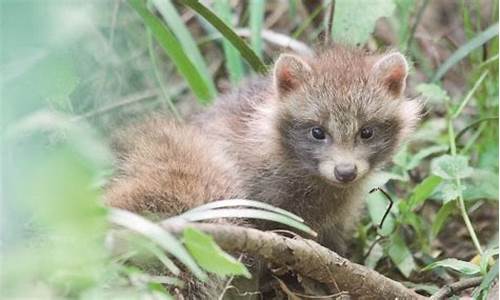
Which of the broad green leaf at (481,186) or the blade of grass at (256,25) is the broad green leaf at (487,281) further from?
the blade of grass at (256,25)

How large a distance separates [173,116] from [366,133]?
3.26 feet

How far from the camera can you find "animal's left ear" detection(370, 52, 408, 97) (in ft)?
14.2

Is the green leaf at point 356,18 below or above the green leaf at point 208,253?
below

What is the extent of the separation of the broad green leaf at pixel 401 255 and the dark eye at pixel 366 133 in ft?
2.17

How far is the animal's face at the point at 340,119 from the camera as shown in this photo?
4.19m

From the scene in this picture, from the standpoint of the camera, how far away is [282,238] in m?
3.24

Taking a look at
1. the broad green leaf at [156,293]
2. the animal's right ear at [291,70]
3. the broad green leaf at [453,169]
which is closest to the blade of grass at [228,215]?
the broad green leaf at [156,293]

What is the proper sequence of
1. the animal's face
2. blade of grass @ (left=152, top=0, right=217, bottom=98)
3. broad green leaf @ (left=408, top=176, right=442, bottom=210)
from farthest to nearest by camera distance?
blade of grass @ (left=152, top=0, right=217, bottom=98) < broad green leaf @ (left=408, top=176, right=442, bottom=210) < the animal's face

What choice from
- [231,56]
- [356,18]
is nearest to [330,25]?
[356,18]

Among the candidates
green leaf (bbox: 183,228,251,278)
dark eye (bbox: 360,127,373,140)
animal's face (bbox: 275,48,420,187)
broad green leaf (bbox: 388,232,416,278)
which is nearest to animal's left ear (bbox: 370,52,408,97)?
animal's face (bbox: 275,48,420,187)

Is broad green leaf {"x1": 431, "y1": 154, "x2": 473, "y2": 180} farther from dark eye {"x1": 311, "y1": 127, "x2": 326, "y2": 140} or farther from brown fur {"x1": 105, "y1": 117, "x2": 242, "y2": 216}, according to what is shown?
brown fur {"x1": 105, "y1": 117, "x2": 242, "y2": 216}

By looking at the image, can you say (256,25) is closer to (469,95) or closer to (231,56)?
(231,56)

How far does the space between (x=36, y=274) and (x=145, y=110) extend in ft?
9.03

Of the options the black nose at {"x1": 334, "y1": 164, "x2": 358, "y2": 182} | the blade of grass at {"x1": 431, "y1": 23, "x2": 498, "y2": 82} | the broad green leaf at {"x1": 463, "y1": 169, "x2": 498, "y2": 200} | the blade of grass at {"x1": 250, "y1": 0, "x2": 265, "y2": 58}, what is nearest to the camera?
the black nose at {"x1": 334, "y1": 164, "x2": 358, "y2": 182}
